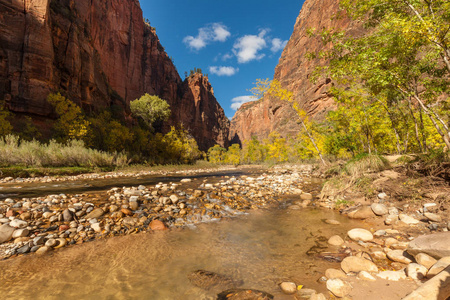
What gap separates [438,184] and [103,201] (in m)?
11.7

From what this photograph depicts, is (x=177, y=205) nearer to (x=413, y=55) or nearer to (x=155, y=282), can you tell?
(x=155, y=282)

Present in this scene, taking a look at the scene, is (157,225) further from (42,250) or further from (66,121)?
(66,121)

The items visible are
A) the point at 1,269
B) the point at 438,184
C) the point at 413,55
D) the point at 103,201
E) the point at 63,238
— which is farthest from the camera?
the point at 413,55

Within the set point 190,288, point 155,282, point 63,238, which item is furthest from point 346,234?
point 63,238

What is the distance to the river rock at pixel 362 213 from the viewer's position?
5.78 metres

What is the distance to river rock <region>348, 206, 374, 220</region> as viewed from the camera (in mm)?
5780

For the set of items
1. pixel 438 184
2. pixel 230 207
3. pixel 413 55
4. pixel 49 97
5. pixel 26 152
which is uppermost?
pixel 49 97

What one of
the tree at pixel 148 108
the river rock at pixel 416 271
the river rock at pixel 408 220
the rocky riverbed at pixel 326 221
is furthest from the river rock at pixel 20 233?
the tree at pixel 148 108

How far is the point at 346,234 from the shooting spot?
15.5ft

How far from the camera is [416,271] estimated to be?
2693 millimetres

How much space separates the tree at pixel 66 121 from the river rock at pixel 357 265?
109 feet

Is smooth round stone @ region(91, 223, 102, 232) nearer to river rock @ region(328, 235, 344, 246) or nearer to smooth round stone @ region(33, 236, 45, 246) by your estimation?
smooth round stone @ region(33, 236, 45, 246)

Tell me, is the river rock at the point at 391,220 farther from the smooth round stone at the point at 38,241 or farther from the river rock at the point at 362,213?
the smooth round stone at the point at 38,241

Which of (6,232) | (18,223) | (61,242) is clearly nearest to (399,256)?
(61,242)
